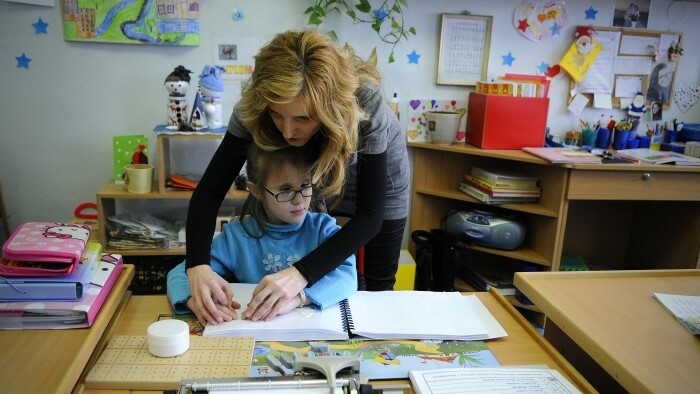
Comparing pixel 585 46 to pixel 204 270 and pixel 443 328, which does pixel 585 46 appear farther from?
pixel 204 270

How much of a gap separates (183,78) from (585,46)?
6.01ft

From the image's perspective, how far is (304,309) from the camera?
1.01 metres

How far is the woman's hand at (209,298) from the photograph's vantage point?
95cm

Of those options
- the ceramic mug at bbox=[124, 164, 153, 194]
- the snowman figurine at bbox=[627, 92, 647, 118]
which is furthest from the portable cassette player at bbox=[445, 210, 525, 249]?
the ceramic mug at bbox=[124, 164, 153, 194]

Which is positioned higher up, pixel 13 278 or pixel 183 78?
pixel 183 78

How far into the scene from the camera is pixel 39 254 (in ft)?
2.77

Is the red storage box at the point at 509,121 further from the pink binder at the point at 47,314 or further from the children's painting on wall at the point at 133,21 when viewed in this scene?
the pink binder at the point at 47,314

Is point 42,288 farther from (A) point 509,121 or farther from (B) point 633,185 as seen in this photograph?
(B) point 633,185

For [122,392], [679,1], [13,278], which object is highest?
[679,1]

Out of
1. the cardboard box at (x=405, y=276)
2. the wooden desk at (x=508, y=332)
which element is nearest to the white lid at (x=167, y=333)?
the wooden desk at (x=508, y=332)

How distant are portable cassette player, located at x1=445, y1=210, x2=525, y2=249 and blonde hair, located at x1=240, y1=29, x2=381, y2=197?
1386 mm

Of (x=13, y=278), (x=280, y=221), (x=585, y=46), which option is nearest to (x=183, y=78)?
(x=280, y=221)

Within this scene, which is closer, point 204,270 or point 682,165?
point 204,270

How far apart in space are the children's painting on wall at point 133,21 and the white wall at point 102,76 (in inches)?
1.4
